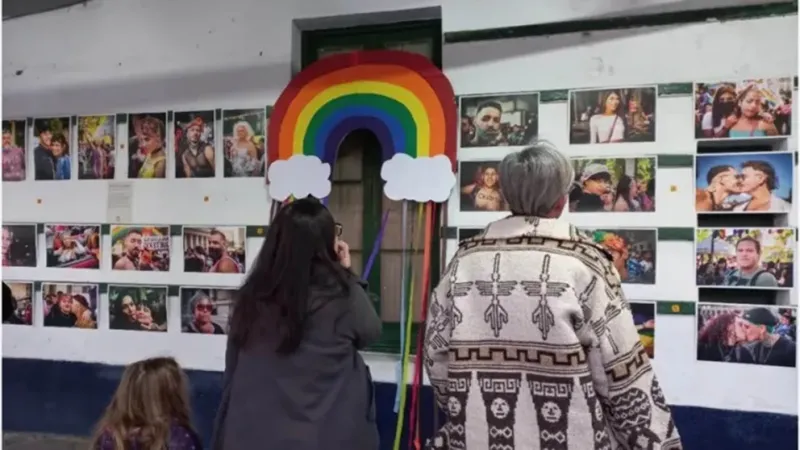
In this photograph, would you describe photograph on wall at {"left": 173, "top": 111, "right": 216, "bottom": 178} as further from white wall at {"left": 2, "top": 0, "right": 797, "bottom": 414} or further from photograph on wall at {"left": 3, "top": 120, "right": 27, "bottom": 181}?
photograph on wall at {"left": 3, "top": 120, "right": 27, "bottom": 181}

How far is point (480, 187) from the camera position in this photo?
7.75 feet

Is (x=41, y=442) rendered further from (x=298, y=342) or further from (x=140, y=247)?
(x=298, y=342)

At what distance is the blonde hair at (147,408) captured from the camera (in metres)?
1.63

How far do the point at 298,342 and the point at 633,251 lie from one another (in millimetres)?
1204

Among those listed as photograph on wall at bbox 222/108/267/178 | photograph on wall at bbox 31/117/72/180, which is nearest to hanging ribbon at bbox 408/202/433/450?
photograph on wall at bbox 222/108/267/178

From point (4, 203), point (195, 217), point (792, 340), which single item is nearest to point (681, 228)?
point (792, 340)

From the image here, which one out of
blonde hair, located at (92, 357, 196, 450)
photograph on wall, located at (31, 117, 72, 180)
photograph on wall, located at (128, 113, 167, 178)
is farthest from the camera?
photograph on wall, located at (31, 117, 72, 180)

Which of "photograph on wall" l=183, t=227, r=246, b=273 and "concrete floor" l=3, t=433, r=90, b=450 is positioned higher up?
"photograph on wall" l=183, t=227, r=246, b=273

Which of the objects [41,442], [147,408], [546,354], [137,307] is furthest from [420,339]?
[41,442]

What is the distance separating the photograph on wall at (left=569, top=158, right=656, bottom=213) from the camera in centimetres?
219

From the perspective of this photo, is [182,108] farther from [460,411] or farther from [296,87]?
[460,411]

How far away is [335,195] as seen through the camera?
261cm

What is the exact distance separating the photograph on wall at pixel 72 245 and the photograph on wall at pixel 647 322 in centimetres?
211

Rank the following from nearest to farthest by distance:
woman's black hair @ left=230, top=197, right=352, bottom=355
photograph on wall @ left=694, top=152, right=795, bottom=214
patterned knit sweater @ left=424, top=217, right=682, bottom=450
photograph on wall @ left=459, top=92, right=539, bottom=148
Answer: patterned knit sweater @ left=424, top=217, right=682, bottom=450 → woman's black hair @ left=230, top=197, right=352, bottom=355 → photograph on wall @ left=694, top=152, right=795, bottom=214 → photograph on wall @ left=459, top=92, right=539, bottom=148
